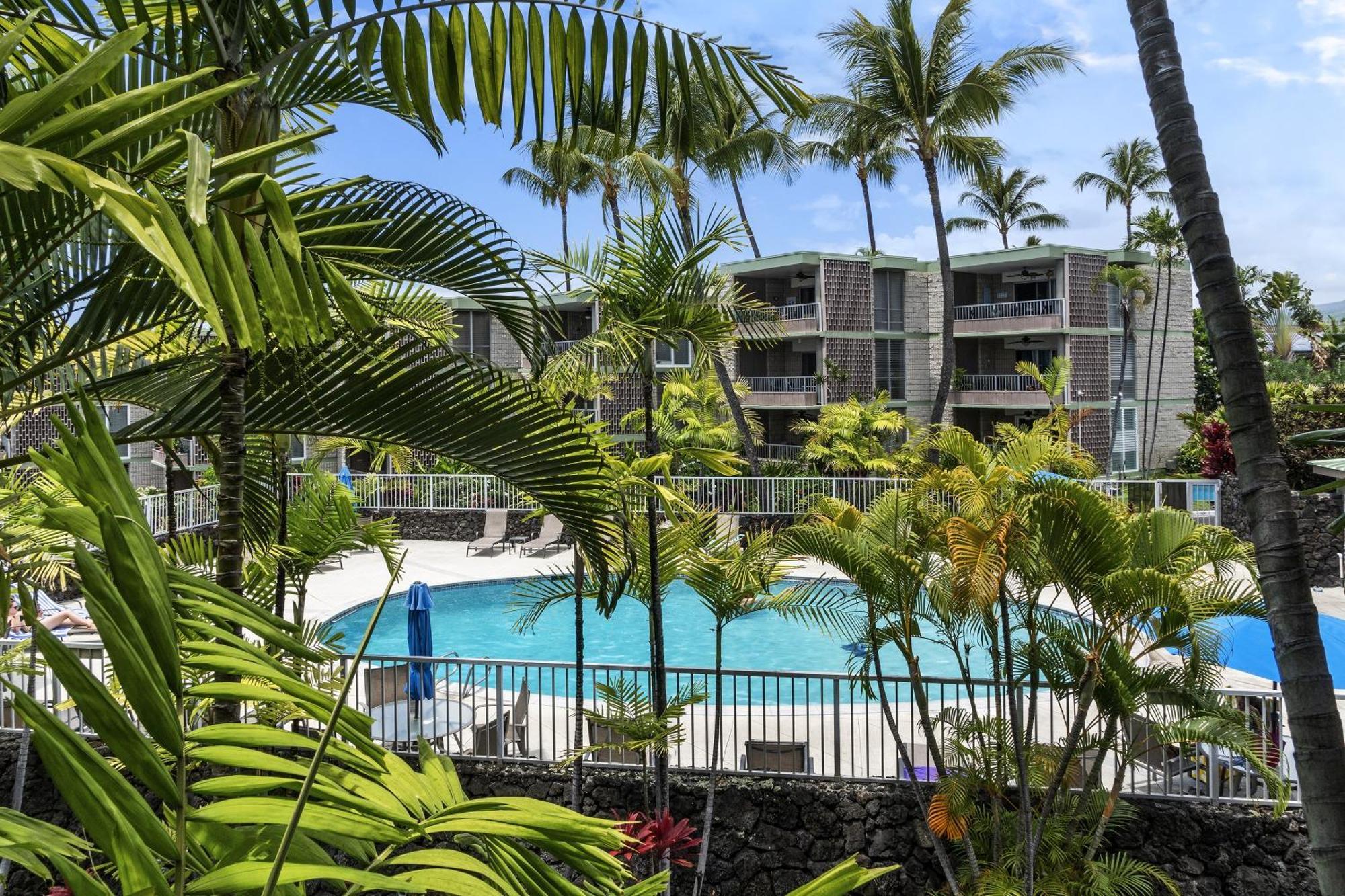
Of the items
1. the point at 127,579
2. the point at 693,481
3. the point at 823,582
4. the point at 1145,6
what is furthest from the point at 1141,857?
the point at 693,481

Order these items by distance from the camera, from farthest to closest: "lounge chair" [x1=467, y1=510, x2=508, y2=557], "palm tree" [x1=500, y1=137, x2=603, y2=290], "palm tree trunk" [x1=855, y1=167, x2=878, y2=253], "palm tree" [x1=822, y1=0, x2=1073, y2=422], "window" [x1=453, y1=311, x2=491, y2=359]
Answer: "palm tree trunk" [x1=855, y1=167, x2=878, y2=253] → "palm tree" [x1=500, y1=137, x2=603, y2=290] → "window" [x1=453, y1=311, x2=491, y2=359] → "palm tree" [x1=822, y1=0, x2=1073, y2=422] → "lounge chair" [x1=467, y1=510, x2=508, y2=557]

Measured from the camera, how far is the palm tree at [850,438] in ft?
74.8

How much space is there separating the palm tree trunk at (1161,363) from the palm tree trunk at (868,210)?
32.0 ft

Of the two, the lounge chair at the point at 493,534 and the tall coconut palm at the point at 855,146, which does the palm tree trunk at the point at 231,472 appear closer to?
the tall coconut palm at the point at 855,146

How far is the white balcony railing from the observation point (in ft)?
97.8

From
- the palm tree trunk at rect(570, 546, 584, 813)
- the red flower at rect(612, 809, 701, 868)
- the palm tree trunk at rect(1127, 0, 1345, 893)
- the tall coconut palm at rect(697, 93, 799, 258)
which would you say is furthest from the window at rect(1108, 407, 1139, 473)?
the palm tree trunk at rect(1127, 0, 1345, 893)

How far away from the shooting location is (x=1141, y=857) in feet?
20.6

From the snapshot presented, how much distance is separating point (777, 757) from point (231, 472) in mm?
5659

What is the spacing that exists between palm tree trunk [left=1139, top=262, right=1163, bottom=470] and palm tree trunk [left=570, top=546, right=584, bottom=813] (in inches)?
1159

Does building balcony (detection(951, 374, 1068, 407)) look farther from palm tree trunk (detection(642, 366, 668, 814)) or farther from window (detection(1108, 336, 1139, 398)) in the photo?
palm tree trunk (detection(642, 366, 668, 814))

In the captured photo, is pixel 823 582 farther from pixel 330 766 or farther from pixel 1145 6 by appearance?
pixel 330 766

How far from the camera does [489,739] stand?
25.0 feet

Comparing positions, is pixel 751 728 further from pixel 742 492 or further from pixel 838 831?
pixel 742 492

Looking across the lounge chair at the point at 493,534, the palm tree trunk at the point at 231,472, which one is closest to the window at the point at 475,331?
the lounge chair at the point at 493,534
